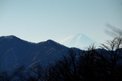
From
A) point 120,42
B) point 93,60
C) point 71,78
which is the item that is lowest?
point 71,78

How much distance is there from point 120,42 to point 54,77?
19945 mm

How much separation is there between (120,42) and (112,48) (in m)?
1.74

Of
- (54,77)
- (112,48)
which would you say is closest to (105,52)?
(112,48)

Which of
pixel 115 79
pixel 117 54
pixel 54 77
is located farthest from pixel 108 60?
pixel 54 77

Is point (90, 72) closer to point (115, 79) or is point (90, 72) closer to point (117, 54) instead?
point (117, 54)

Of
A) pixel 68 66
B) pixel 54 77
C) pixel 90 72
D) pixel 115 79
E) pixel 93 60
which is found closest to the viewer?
pixel 115 79

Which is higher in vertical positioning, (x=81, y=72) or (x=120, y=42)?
(x=120, y=42)

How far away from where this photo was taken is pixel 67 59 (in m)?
46.1

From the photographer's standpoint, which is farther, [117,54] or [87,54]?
[87,54]

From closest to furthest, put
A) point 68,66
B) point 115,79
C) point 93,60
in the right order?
point 115,79 → point 93,60 → point 68,66

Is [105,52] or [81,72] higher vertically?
[105,52]

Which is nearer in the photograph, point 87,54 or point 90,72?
point 90,72

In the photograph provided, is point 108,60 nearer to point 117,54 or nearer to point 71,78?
point 117,54

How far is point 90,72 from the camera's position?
3803 centimetres
